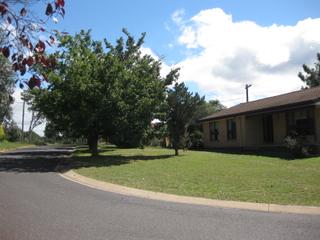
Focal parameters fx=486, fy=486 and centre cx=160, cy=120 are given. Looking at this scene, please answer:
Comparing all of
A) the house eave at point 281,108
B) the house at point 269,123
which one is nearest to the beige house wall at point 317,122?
the house at point 269,123

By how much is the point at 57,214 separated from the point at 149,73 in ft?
69.6

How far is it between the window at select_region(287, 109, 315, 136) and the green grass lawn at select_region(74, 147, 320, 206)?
4988 mm

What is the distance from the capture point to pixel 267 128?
110 ft

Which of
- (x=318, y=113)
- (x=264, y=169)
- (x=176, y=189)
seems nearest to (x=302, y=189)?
(x=176, y=189)

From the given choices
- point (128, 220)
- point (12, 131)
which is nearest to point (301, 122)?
point (128, 220)

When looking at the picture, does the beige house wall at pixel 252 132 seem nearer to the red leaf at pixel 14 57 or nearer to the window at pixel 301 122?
the window at pixel 301 122

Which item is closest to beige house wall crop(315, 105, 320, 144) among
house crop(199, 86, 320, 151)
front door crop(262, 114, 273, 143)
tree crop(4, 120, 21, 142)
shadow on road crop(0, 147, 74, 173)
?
house crop(199, 86, 320, 151)

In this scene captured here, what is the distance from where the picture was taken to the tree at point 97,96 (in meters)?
26.7

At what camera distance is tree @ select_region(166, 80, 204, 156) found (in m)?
29.2

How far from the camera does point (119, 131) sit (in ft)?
94.4

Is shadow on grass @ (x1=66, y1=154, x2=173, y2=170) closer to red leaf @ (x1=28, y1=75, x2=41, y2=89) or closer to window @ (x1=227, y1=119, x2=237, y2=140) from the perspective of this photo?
window @ (x1=227, y1=119, x2=237, y2=140)

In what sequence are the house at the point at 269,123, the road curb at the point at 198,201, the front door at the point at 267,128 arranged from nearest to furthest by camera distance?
the road curb at the point at 198,201 < the house at the point at 269,123 < the front door at the point at 267,128

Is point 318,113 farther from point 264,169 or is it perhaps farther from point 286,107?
point 264,169

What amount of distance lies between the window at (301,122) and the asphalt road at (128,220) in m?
17.0
